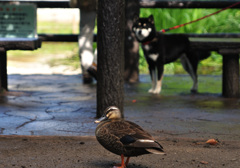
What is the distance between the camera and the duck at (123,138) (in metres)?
3.62

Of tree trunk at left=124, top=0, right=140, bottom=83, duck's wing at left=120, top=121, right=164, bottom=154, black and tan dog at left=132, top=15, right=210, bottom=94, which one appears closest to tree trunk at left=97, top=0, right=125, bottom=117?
duck's wing at left=120, top=121, right=164, bottom=154

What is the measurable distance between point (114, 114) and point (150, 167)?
1.69 ft

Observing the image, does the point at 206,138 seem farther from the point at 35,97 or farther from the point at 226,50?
→ the point at 35,97

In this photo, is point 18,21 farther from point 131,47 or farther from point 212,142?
point 212,142

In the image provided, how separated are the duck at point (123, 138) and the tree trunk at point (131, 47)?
5182mm

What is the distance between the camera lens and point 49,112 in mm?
6289

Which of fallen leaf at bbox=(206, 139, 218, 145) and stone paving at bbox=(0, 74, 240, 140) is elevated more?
fallen leaf at bbox=(206, 139, 218, 145)

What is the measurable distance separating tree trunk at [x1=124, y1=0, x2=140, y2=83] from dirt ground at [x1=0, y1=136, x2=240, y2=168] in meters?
4.36

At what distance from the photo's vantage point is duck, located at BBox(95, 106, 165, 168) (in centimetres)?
362

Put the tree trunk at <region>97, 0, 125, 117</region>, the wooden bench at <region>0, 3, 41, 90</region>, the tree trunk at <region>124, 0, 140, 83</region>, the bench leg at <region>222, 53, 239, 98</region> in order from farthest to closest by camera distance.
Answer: the tree trunk at <region>124, 0, 140, 83</region> < the wooden bench at <region>0, 3, 41, 90</region> < the bench leg at <region>222, 53, 239, 98</region> < the tree trunk at <region>97, 0, 125, 117</region>

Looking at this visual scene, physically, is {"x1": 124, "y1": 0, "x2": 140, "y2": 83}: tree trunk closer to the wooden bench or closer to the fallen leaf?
the wooden bench

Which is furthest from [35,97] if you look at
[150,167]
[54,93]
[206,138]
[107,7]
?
[150,167]

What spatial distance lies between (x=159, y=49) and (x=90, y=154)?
3.61m

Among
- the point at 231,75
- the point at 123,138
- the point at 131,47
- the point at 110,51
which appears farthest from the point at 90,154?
the point at 131,47
